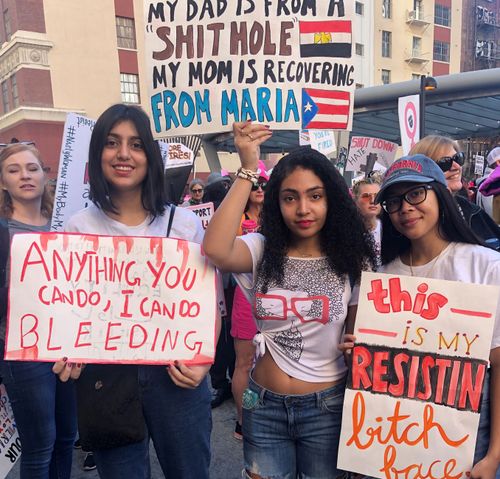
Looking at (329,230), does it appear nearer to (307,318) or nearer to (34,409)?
(307,318)

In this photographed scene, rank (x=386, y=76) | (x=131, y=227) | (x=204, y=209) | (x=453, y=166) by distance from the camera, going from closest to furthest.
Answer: (x=131, y=227), (x=453, y=166), (x=204, y=209), (x=386, y=76)

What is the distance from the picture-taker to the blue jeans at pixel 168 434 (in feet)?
5.58

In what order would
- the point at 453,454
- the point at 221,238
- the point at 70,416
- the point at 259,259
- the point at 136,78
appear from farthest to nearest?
the point at 136,78, the point at 70,416, the point at 259,259, the point at 221,238, the point at 453,454

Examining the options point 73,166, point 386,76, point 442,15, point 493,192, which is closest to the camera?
point 493,192

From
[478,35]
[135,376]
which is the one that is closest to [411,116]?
[135,376]

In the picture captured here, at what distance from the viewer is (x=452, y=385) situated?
4.96 ft

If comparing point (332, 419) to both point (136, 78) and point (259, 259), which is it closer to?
point (259, 259)

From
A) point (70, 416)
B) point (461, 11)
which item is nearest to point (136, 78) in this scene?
point (70, 416)

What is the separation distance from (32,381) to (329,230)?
1.52 m

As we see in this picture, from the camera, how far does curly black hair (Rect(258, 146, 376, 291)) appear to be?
5.58ft

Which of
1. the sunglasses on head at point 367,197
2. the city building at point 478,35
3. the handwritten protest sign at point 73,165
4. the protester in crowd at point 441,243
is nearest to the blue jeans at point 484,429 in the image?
the protester in crowd at point 441,243

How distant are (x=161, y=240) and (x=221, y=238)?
25cm

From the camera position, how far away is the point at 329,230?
1.75 metres

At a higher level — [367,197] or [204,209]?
[367,197]
